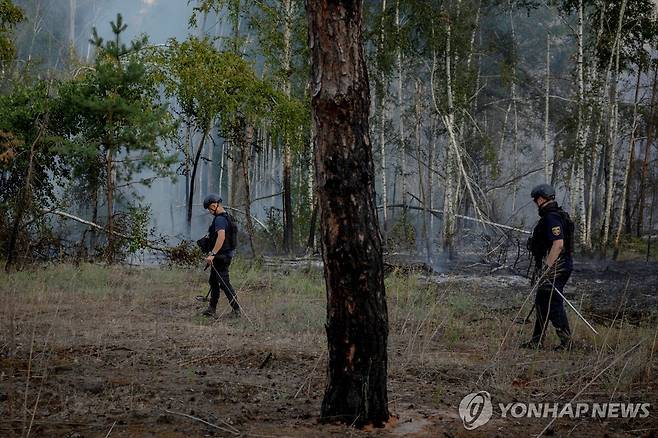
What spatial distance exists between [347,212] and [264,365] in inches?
110

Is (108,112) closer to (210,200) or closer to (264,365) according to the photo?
(210,200)

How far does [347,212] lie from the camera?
3.90m

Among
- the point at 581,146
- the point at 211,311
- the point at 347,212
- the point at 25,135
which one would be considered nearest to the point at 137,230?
the point at 25,135

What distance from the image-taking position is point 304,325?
27.3ft

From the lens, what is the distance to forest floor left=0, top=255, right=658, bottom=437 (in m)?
4.12

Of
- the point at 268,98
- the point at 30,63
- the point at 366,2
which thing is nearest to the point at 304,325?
the point at 268,98

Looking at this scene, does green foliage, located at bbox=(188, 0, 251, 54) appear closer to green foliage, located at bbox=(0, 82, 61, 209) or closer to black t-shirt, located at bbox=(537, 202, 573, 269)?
green foliage, located at bbox=(0, 82, 61, 209)

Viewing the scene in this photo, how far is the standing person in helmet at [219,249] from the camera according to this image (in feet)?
30.4

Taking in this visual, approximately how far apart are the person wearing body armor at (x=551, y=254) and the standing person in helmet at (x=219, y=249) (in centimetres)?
415

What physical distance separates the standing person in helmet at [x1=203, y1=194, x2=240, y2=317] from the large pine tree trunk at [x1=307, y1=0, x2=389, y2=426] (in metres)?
5.42

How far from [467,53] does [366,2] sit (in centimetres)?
532

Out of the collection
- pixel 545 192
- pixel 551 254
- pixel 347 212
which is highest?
pixel 545 192

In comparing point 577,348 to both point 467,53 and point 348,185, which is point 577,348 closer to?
point 348,185

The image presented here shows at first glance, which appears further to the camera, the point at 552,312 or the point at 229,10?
the point at 229,10
